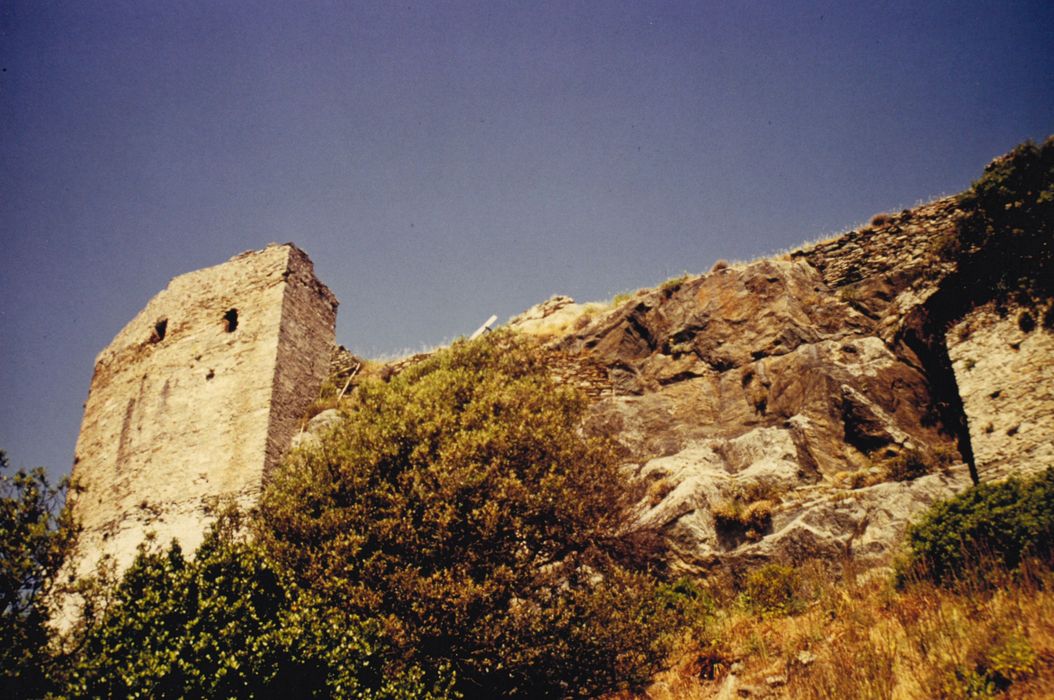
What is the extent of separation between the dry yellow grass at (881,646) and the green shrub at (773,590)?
0.17m

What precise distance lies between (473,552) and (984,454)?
31.6 feet

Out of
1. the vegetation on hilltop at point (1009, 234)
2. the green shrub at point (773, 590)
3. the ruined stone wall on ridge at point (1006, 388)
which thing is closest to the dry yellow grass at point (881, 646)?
the green shrub at point (773, 590)

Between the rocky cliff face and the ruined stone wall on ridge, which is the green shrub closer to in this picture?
the rocky cliff face

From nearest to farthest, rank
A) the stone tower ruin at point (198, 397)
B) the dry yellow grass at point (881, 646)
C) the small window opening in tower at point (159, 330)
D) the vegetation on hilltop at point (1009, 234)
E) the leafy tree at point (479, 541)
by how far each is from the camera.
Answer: the dry yellow grass at point (881, 646)
the leafy tree at point (479, 541)
the vegetation on hilltop at point (1009, 234)
the stone tower ruin at point (198, 397)
the small window opening in tower at point (159, 330)

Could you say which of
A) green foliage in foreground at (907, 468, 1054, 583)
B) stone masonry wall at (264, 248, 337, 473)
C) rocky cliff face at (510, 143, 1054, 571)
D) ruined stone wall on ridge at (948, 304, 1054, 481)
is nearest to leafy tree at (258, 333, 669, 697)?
rocky cliff face at (510, 143, 1054, 571)

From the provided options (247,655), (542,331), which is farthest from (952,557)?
(542,331)

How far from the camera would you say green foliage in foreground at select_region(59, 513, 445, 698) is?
7.91 metres

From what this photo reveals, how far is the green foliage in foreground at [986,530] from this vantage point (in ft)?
28.1

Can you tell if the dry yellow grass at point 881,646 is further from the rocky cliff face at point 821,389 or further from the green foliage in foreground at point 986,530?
the rocky cliff face at point 821,389

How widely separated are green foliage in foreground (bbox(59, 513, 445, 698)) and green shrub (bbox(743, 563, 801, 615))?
5.70 m

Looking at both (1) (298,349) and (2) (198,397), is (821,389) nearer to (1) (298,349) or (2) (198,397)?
(1) (298,349)

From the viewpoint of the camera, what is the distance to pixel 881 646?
789cm

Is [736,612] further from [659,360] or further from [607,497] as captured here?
[659,360]

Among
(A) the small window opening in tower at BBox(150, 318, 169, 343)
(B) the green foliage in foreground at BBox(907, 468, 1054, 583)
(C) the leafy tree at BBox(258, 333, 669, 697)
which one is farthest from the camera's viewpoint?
(A) the small window opening in tower at BBox(150, 318, 169, 343)
